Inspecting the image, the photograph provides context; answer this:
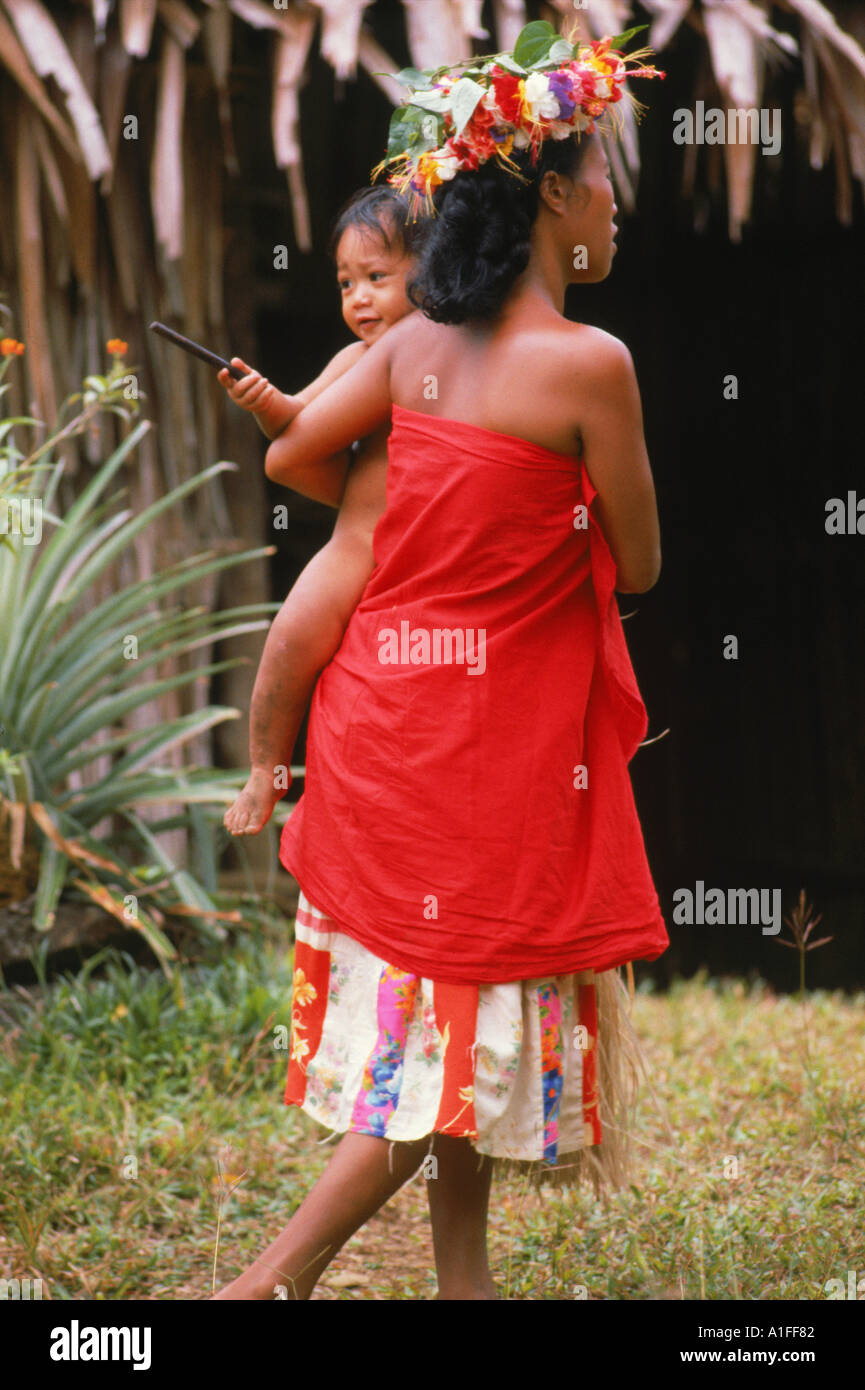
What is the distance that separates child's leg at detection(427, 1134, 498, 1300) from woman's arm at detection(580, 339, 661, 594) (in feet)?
3.07

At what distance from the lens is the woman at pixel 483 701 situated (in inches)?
72.9

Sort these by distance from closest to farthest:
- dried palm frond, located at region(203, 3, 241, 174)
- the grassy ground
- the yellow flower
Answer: the yellow flower < the grassy ground < dried palm frond, located at region(203, 3, 241, 174)

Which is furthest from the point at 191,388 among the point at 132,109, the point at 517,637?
the point at 517,637

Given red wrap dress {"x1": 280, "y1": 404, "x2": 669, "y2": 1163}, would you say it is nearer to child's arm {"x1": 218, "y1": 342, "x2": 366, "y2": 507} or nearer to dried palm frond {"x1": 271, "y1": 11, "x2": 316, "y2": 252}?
child's arm {"x1": 218, "y1": 342, "x2": 366, "y2": 507}

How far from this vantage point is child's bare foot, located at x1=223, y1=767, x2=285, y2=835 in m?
2.12

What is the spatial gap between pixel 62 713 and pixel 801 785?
3.00 metres

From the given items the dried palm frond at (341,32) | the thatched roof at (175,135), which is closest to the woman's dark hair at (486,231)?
the thatched roof at (175,135)

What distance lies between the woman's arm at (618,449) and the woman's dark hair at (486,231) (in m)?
0.17

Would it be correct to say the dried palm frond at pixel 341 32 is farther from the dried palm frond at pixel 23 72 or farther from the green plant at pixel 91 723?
the green plant at pixel 91 723

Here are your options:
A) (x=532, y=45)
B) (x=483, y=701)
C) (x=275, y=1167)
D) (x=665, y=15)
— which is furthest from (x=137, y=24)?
(x=275, y=1167)

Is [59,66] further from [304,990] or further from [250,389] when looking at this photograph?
[304,990]

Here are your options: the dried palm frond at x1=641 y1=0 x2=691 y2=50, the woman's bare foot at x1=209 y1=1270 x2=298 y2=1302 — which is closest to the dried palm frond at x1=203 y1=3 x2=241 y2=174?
the dried palm frond at x1=641 y1=0 x2=691 y2=50

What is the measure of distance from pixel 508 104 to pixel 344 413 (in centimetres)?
47

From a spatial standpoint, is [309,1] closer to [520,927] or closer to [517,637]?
[517,637]
